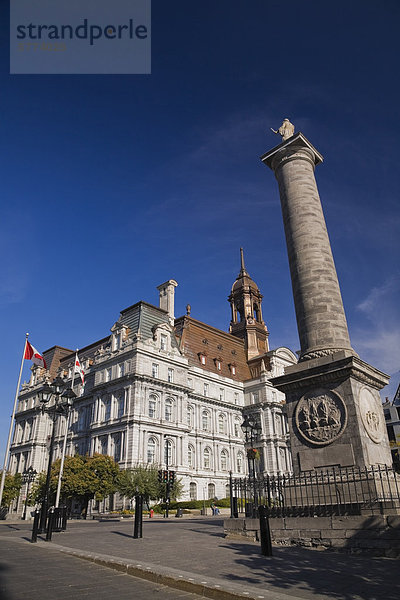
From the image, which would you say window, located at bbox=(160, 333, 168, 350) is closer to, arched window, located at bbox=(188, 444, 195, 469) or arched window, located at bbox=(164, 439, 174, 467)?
arched window, located at bbox=(164, 439, 174, 467)

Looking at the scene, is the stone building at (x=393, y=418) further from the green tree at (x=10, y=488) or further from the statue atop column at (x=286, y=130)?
the statue atop column at (x=286, y=130)

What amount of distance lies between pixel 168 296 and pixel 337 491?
49.3m

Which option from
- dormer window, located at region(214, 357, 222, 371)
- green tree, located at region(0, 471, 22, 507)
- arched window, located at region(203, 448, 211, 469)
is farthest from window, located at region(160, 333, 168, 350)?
green tree, located at region(0, 471, 22, 507)

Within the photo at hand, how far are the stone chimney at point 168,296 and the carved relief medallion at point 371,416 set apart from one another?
149 feet

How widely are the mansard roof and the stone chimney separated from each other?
10.3 feet

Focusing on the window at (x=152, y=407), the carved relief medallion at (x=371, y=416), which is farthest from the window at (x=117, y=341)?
the carved relief medallion at (x=371, y=416)

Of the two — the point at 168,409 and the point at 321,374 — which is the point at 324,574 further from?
the point at 168,409

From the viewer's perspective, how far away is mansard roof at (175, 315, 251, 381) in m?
59.9

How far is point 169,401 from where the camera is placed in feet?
165

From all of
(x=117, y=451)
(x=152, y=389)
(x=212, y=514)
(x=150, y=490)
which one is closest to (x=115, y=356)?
(x=152, y=389)

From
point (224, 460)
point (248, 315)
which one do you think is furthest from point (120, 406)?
point (248, 315)

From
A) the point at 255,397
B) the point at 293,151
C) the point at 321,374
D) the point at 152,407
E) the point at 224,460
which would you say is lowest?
the point at 224,460

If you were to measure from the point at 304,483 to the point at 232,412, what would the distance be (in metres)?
49.9

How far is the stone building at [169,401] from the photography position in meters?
46.9
